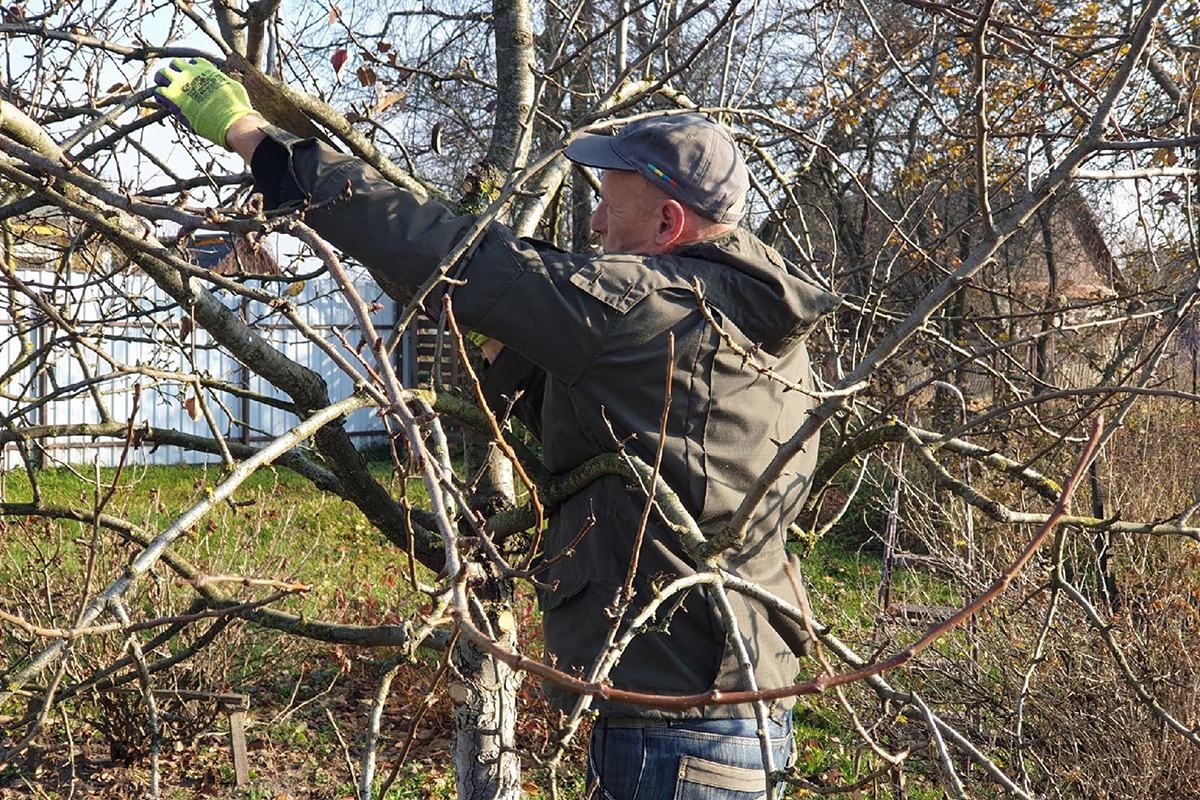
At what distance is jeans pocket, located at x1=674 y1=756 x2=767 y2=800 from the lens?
1.94 meters

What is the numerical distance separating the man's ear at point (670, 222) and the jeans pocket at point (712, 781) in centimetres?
99

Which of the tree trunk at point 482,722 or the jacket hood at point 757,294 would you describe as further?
the tree trunk at point 482,722

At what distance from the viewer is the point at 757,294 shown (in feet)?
6.38

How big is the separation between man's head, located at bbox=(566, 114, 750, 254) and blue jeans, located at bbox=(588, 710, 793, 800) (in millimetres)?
922

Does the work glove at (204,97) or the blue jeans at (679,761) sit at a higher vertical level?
the work glove at (204,97)

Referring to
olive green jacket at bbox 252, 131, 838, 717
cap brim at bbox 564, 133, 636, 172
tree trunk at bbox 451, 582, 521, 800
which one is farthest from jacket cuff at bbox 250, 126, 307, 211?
tree trunk at bbox 451, 582, 521, 800

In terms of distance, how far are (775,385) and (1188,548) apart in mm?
3956

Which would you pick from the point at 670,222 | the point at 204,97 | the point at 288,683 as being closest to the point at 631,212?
the point at 670,222

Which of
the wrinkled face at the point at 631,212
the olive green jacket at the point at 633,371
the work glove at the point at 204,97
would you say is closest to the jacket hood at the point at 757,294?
the olive green jacket at the point at 633,371

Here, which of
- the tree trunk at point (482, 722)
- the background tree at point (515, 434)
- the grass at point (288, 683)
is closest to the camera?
the background tree at point (515, 434)

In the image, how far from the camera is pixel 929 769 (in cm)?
444

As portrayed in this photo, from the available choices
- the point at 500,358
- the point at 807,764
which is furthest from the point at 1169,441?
the point at 500,358

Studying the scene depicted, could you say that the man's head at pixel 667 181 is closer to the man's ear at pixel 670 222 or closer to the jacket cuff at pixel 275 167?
the man's ear at pixel 670 222

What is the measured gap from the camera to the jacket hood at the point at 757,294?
1.94 metres
